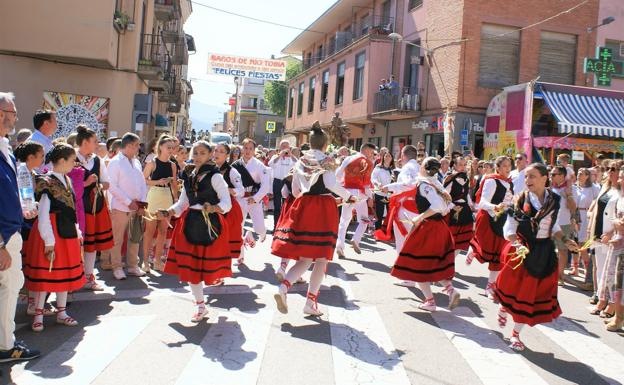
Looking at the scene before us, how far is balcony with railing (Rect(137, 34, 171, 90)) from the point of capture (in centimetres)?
1980

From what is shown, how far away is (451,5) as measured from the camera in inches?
833

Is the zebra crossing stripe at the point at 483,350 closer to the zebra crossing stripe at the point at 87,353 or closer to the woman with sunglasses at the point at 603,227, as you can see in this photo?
the woman with sunglasses at the point at 603,227

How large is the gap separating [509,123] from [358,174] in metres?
11.8

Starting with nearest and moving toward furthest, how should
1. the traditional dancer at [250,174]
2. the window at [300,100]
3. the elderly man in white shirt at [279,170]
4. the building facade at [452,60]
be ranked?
the traditional dancer at [250,174], the elderly man in white shirt at [279,170], the building facade at [452,60], the window at [300,100]

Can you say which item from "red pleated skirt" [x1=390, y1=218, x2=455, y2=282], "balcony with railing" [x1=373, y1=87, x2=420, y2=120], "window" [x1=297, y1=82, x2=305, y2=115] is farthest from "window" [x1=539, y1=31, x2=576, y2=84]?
"window" [x1=297, y1=82, x2=305, y2=115]

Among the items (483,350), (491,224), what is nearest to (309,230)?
(483,350)

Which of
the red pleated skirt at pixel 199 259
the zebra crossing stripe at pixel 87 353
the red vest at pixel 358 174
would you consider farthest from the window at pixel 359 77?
the zebra crossing stripe at pixel 87 353

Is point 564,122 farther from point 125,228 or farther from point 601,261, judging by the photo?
point 125,228

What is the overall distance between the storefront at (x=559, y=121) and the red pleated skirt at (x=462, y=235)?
10.3 meters

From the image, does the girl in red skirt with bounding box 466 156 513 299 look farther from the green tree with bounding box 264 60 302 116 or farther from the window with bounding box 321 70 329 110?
the green tree with bounding box 264 60 302 116

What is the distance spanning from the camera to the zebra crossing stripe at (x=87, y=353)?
4219mm

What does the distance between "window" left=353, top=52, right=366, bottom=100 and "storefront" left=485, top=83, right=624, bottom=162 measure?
9732 mm

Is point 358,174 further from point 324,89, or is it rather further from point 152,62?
point 324,89

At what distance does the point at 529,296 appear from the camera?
5.29 m
